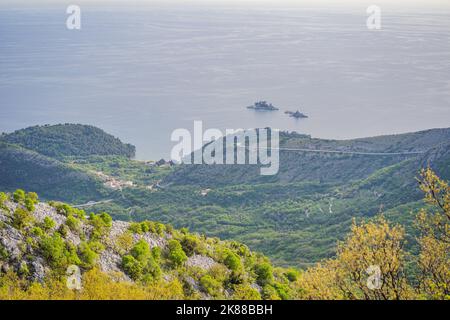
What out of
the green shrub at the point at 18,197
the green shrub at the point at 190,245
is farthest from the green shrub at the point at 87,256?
the green shrub at the point at 190,245

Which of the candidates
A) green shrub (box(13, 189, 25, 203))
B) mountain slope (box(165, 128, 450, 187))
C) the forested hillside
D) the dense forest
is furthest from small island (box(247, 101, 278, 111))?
green shrub (box(13, 189, 25, 203))

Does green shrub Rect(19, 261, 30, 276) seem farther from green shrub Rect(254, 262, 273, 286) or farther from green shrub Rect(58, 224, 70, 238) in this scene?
green shrub Rect(254, 262, 273, 286)

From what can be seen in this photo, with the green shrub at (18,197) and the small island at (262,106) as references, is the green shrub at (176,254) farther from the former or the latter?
the small island at (262,106)

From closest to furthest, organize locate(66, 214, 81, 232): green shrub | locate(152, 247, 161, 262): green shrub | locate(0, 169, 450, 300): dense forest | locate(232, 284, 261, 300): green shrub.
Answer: locate(0, 169, 450, 300): dense forest → locate(232, 284, 261, 300): green shrub → locate(66, 214, 81, 232): green shrub → locate(152, 247, 161, 262): green shrub

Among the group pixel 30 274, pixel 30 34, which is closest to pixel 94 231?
pixel 30 274
